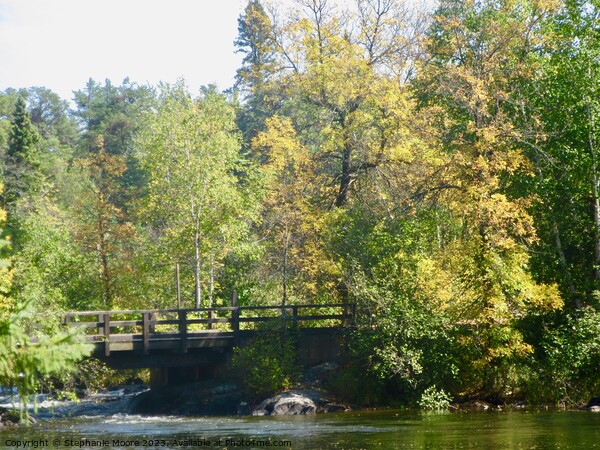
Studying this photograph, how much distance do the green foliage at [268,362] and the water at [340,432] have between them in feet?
8.97

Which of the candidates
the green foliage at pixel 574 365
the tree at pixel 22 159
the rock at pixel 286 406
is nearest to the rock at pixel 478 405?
the green foliage at pixel 574 365

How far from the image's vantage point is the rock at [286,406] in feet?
84.0

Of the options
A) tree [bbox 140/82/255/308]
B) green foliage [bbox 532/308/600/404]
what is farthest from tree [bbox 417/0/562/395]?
tree [bbox 140/82/255/308]

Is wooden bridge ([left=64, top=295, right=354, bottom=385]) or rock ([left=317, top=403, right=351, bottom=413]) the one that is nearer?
rock ([left=317, top=403, right=351, bottom=413])

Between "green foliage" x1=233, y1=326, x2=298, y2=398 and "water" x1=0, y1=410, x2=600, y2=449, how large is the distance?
273 cm

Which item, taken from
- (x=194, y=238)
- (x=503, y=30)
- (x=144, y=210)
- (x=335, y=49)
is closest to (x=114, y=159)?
(x=144, y=210)

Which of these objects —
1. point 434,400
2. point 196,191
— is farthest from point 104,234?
point 434,400

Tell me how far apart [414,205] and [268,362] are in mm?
6579

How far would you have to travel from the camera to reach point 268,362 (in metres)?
27.8

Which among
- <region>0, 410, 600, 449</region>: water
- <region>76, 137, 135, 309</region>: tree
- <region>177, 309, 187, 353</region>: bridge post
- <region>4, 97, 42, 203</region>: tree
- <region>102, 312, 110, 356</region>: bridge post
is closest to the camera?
<region>0, 410, 600, 449</region>: water

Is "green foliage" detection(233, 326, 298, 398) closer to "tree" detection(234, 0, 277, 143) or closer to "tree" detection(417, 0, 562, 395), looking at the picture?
"tree" detection(417, 0, 562, 395)

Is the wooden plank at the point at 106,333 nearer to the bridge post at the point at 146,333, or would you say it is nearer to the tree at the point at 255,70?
the bridge post at the point at 146,333

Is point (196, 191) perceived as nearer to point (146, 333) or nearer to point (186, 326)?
point (186, 326)

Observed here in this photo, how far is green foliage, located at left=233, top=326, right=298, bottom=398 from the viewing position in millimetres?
27625
